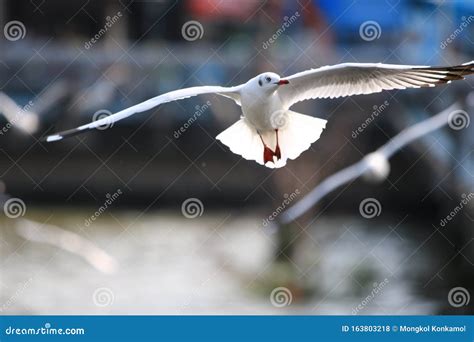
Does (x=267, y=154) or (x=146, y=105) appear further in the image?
(x=267, y=154)

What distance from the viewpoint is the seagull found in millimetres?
2840

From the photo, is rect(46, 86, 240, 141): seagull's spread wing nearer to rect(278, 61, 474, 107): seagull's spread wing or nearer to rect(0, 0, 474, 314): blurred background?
rect(278, 61, 474, 107): seagull's spread wing

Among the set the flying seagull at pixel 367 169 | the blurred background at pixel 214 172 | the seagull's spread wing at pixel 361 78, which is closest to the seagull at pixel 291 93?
the seagull's spread wing at pixel 361 78

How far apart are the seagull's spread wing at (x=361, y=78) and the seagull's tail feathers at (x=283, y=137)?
8 centimetres

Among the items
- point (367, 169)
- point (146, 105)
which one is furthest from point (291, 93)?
point (367, 169)

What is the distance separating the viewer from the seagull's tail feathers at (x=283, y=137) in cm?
300

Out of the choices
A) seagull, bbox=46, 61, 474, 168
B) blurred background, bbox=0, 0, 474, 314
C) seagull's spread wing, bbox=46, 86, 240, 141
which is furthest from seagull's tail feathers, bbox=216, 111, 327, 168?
blurred background, bbox=0, 0, 474, 314

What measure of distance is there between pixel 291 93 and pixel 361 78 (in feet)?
0.77

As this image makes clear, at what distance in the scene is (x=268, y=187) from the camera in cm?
466

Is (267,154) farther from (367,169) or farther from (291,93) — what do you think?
(367,169)

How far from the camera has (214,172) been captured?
4.84 meters

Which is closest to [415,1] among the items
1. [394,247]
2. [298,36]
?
[298,36]

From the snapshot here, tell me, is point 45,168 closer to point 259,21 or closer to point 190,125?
point 190,125

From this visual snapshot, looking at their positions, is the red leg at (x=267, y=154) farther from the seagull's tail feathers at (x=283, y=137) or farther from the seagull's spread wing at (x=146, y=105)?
the seagull's spread wing at (x=146, y=105)
